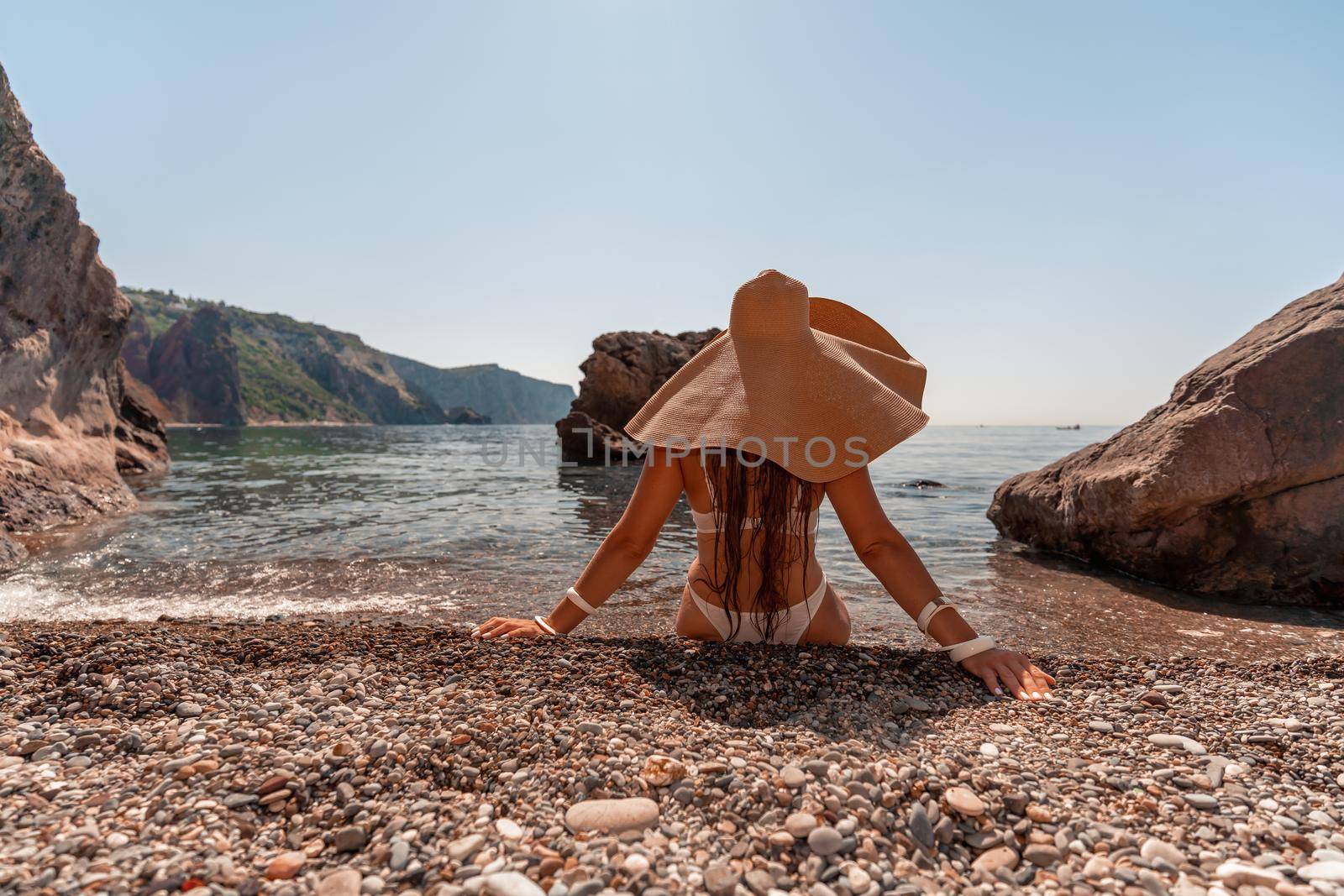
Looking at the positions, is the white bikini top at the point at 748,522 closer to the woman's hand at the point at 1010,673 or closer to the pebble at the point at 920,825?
the woman's hand at the point at 1010,673

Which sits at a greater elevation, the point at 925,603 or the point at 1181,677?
the point at 925,603

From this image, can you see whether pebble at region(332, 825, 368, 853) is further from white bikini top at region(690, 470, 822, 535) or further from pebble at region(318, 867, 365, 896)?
white bikini top at region(690, 470, 822, 535)

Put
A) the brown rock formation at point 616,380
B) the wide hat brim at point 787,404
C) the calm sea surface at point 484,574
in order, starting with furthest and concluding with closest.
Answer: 1. the brown rock formation at point 616,380
2. the calm sea surface at point 484,574
3. the wide hat brim at point 787,404

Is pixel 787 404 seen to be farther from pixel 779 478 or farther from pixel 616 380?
pixel 616 380

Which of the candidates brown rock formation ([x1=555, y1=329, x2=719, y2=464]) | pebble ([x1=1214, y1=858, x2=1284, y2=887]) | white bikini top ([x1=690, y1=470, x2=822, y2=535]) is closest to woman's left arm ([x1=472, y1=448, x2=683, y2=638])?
white bikini top ([x1=690, y1=470, x2=822, y2=535])

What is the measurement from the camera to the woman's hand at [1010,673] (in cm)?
289

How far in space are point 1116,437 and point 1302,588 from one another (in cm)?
267

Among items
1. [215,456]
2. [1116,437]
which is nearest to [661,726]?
[1116,437]

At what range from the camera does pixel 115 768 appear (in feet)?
7.07

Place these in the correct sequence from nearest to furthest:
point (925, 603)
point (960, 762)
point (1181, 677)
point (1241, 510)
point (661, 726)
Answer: point (960, 762) < point (661, 726) < point (925, 603) < point (1181, 677) < point (1241, 510)

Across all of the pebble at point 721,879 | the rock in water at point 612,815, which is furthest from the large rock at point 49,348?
the pebble at point 721,879

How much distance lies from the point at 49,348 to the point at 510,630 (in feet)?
62.1

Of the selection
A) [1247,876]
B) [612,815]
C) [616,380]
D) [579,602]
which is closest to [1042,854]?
[1247,876]

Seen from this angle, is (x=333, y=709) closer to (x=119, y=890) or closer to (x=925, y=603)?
(x=119, y=890)
